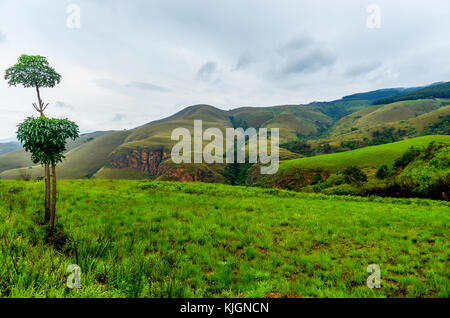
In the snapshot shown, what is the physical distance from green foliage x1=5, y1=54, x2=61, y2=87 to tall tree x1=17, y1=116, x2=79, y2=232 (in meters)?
2.44

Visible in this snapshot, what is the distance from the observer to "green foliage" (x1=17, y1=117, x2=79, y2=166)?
8055 millimetres

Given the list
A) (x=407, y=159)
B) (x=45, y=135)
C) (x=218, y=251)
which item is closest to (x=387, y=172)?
(x=407, y=159)

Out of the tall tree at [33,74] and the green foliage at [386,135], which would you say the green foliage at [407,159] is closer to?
the tall tree at [33,74]

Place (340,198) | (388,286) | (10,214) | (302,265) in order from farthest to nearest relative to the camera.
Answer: (340,198), (10,214), (302,265), (388,286)

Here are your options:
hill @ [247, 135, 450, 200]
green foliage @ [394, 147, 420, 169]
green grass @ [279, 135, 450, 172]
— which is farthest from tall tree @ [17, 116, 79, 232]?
green grass @ [279, 135, 450, 172]

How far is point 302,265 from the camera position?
21.1ft

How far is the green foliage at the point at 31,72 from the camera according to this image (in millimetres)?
8914

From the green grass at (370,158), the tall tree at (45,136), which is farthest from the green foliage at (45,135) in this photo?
the green grass at (370,158)

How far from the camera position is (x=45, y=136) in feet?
27.0

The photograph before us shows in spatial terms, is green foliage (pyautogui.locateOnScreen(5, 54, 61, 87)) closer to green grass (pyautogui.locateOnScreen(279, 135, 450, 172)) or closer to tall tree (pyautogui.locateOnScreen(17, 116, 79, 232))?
tall tree (pyautogui.locateOnScreen(17, 116, 79, 232))

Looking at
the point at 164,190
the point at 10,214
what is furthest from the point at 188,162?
the point at 10,214

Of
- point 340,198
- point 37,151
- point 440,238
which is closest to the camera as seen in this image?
point 440,238
